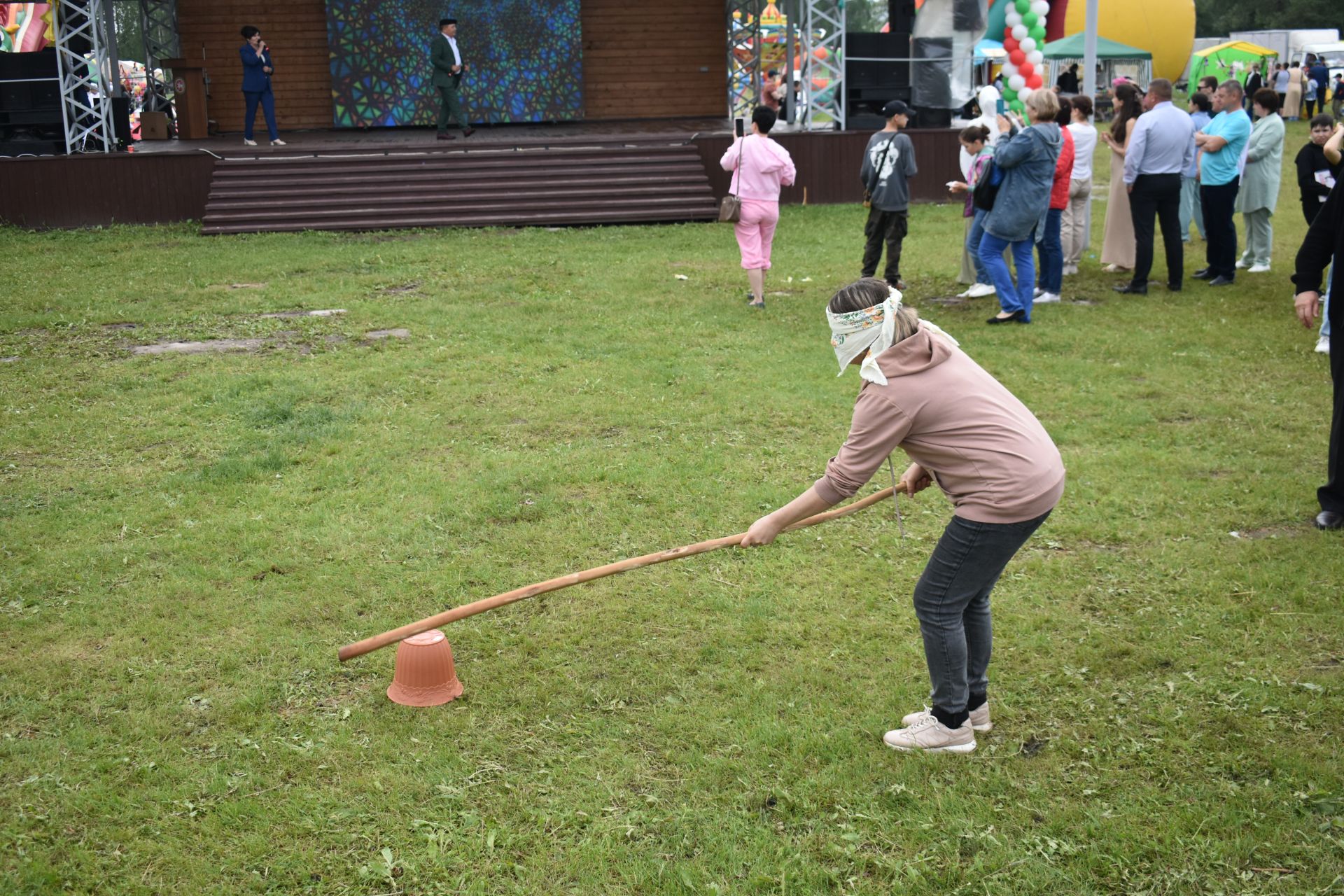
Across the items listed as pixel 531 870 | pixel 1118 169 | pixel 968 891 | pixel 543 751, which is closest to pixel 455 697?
pixel 543 751

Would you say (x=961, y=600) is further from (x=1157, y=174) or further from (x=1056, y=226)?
(x=1157, y=174)

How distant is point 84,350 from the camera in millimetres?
10023

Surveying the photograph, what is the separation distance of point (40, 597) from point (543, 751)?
A: 2837mm

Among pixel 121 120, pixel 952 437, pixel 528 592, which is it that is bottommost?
pixel 528 592

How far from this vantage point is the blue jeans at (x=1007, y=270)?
10602 millimetres

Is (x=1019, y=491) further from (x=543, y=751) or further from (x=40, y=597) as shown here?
(x=40, y=597)

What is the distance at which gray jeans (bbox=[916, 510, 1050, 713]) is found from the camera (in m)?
3.89

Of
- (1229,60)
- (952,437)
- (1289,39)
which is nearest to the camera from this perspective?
(952,437)

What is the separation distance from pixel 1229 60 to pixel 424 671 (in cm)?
3949

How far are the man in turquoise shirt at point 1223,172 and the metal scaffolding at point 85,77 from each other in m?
15.5

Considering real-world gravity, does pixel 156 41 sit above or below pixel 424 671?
above

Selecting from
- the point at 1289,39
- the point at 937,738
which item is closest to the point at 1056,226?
the point at 937,738

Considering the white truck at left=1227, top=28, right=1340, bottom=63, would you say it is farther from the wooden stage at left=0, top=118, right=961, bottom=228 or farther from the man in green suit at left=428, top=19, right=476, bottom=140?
the man in green suit at left=428, top=19, right=476, bottom=140

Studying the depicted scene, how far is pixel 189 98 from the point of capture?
2089 centimetres
